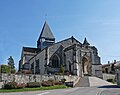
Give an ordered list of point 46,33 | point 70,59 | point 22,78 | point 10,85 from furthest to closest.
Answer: point 46,33 → point 70,59 → point 22,78 → point 10,85

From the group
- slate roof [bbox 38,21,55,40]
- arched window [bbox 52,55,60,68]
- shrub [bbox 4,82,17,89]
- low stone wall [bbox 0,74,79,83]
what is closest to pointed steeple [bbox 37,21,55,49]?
slate roof [bbox 38,21,55,40]

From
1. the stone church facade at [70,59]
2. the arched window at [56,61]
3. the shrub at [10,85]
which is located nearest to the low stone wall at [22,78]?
the shrub at [10,85]

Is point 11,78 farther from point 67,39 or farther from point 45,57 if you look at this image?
point 67,39

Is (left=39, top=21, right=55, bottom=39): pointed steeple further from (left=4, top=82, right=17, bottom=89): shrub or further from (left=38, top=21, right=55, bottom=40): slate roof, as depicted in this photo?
(left=4, top=82, right=17, bottom=89): shrub

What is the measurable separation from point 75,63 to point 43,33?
93.7ft

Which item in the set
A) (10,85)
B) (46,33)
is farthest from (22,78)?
(46,33)

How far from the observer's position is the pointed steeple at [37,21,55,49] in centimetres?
7599

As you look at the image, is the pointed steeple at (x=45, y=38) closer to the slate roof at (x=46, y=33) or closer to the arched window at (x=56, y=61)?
the slate roof at (x=46, y=33)

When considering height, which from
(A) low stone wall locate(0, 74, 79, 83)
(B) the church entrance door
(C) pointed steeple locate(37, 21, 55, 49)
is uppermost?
(C) pointed steeple locate(37, 21, 55, 49)

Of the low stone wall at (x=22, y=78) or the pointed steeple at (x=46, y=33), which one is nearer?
the low stone wall at (x=22, y=78)

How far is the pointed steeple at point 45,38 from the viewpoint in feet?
249

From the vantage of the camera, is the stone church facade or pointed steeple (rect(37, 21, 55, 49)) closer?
the stone church facade

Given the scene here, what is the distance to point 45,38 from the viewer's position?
76688 mm

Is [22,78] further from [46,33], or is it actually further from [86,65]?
[46,33]
